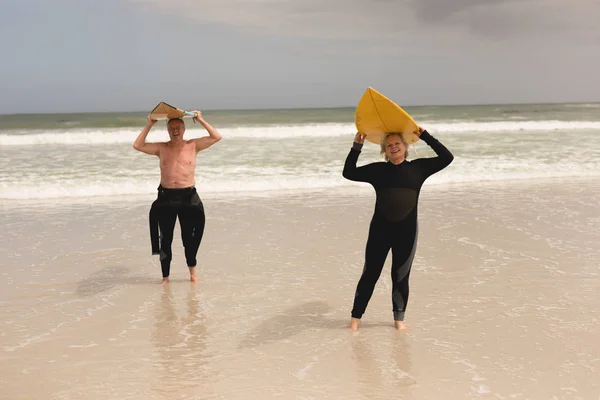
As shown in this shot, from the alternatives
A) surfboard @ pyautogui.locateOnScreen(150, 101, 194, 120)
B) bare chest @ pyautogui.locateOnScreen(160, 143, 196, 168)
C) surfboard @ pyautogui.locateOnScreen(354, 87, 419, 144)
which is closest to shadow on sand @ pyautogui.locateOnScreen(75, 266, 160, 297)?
bare chest @ pyautogui.locateOnScreen(160, 143, 196, 168)

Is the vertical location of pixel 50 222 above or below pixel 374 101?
below

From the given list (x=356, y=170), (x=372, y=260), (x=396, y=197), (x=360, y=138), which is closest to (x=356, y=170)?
(x=356, y=170)

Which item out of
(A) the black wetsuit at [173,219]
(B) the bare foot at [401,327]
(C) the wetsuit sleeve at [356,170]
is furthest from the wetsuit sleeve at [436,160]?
(A) the black wetsuit at [173,219]

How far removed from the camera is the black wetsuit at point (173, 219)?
20.2ft

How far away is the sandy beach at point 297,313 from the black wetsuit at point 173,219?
37 cm

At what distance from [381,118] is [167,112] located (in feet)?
7.85

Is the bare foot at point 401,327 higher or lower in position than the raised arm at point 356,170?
lower

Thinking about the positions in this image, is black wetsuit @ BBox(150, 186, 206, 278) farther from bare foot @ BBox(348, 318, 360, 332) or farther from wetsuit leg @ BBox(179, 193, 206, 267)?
bare foot @ BBox(348, 318, 360, 332)

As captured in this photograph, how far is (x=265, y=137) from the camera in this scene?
31625 millimetres

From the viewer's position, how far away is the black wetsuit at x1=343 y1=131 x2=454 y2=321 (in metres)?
4.52

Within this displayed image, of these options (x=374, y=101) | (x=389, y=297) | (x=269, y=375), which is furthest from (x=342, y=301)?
(x=374, y=101)

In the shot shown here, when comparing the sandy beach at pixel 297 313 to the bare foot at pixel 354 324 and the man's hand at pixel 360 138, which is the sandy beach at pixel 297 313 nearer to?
the bare foot at pixel 354 324

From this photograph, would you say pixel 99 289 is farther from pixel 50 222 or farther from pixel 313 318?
pixel 50 222

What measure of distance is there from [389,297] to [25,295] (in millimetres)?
3581
